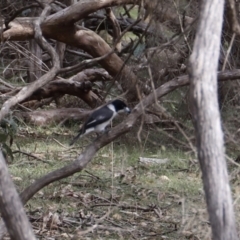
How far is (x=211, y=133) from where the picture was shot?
9.31 feet

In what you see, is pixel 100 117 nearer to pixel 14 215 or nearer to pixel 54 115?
pixel 54 115

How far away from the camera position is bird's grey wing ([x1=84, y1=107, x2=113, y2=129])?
6.75 meters

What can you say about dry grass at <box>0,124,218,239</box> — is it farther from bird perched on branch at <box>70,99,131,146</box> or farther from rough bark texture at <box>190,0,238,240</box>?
rough bark texture at <box>190,0,238,240</box>

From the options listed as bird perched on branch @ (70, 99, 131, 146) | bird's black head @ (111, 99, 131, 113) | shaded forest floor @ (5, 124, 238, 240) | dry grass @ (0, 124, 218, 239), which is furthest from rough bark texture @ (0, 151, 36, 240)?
bird's black head @ (111, 99, 131, 113)

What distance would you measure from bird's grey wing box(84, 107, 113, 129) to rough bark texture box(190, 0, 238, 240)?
386 cm

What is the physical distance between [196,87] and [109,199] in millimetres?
4156

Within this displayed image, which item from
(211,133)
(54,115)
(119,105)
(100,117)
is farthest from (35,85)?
(54,115)

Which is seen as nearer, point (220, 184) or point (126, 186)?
point (220, 184)

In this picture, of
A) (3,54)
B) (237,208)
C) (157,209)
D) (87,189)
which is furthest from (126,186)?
(3,54)

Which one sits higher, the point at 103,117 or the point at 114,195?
the point at 103,117

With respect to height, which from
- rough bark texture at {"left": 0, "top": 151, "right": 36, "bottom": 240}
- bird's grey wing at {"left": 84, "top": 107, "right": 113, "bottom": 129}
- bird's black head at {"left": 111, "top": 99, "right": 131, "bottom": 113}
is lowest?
rough bark texture at {"left": 0, "top": 151, "right": 36, "bottom": 240}

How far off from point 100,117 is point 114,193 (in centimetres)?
79

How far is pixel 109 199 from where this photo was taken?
6926 millimetres

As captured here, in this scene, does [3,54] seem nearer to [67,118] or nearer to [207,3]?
[67,118]
